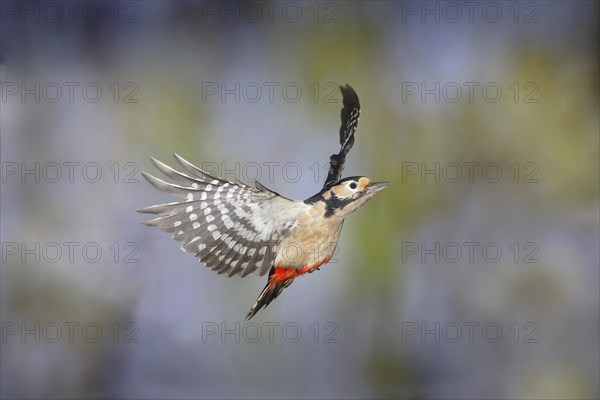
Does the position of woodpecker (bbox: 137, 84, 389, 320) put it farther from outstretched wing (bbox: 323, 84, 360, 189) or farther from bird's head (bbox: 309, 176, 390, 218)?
outstretched wing (bbox: 323, 84, 360, 189)

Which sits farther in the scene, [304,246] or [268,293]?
[268,293]

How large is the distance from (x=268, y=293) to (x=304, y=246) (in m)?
0.20

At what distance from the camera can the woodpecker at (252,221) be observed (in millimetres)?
1312

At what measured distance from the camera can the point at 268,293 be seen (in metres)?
1.51

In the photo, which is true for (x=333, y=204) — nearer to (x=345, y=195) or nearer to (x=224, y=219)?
(x=345, y=195)

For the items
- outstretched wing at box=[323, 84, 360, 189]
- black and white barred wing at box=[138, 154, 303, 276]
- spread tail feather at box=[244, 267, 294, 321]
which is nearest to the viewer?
black and white barred wing at box=[138, 154, 303, 276]

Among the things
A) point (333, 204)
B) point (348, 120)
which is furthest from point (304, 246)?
point (348, 120)

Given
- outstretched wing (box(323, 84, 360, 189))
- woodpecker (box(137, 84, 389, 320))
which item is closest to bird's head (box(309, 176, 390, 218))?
woodpecker (box(137, 84, 389, 320))

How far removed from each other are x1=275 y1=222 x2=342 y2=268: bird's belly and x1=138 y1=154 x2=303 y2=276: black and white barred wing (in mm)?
18

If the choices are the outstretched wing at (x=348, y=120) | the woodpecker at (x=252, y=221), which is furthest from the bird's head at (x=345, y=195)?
the outstretched wing at (x=348, y=120)

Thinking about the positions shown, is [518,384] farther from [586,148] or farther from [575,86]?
[575,86]

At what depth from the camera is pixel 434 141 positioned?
6.53ft

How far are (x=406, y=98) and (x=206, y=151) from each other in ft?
2.11

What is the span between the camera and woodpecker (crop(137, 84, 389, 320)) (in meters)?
1.31
